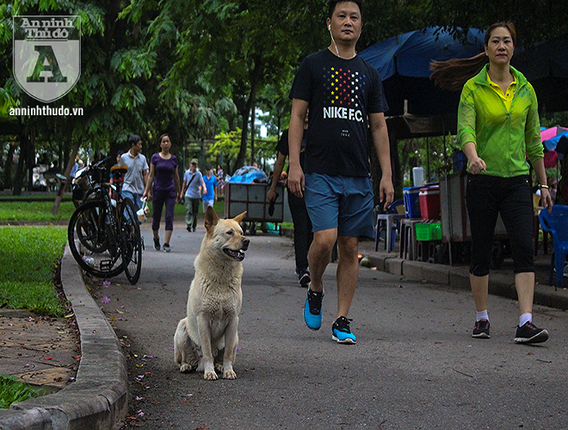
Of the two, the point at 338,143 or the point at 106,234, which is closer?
the point at 338,143

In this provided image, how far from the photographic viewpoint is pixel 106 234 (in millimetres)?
10211

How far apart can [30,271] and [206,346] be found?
5314 millimetres

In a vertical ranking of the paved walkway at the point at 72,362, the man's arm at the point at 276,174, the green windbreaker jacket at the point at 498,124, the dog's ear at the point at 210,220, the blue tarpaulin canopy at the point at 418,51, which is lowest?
the paved walkway at the point at 72,362

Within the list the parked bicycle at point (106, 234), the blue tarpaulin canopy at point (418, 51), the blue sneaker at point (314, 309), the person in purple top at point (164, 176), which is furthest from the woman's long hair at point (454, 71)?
the person in purple top at point (164, 176)

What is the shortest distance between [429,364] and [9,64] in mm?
25156

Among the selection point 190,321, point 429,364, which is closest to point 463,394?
point 429,364

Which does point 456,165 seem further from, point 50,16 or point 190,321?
point 50,16

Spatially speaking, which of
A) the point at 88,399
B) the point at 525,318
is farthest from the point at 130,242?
the point at 88,399

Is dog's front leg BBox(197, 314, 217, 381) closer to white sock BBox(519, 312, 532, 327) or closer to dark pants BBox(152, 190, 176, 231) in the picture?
white sock BBox(519, 312, 532, 327)

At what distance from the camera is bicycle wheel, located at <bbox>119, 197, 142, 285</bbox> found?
10.1 meters

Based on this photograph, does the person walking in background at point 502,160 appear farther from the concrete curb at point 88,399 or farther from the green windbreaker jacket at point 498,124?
the concrete curb at point 88,399

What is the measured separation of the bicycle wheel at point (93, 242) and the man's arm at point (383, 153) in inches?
185

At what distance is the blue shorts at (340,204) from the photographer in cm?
611

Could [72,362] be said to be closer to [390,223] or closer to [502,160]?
[502,160]
